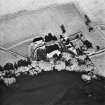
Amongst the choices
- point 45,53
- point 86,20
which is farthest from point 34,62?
point 86,20

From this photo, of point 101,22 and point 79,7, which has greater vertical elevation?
point 79,7

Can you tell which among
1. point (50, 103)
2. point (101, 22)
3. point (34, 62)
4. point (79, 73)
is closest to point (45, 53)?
point (34, 62)

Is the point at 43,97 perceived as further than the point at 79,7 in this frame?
No

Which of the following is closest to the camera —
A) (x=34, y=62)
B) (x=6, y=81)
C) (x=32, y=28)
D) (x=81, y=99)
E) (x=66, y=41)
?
(x=81, y=99)

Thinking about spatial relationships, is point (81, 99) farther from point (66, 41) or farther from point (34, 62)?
→ point (66, 41)

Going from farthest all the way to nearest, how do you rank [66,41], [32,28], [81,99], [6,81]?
[32,28] < [66,41] < [6,81] < [81,99]

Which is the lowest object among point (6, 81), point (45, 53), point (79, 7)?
point (6, 81)

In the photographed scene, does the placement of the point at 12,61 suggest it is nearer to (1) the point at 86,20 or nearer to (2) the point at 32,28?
(2) the point at 32,28
